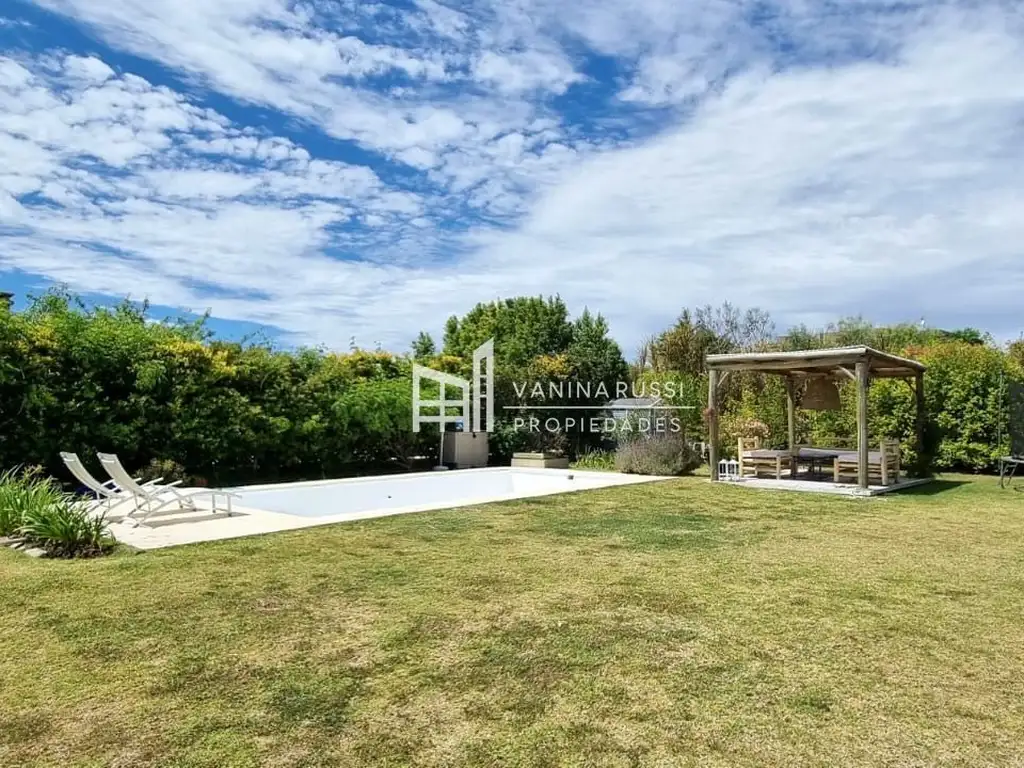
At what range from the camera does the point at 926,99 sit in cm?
1209

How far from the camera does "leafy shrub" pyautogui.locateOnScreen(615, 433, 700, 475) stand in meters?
16.7

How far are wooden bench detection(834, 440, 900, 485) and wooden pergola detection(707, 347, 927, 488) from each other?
348 mm

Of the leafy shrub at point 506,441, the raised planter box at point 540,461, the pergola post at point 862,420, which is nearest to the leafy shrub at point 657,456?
the raised planter box at point 540,461

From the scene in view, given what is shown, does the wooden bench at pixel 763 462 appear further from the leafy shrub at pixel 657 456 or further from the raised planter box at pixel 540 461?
the raised planter box at pixel 540 461

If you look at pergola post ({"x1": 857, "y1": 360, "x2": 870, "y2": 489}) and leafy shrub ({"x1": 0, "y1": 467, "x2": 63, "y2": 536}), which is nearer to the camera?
leafy shrub ({"x1": 0, "y1": 467, "x2": 63, "y2": 536})

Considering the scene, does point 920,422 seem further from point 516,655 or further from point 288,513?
point 516,655

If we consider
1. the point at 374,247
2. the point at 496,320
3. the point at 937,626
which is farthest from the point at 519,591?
the point at 496,320

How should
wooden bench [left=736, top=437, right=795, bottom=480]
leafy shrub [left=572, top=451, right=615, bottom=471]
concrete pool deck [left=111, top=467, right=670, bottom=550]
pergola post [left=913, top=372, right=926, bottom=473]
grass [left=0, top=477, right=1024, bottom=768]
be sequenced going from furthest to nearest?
1. leafy shrub [left=572, top=451, right=615, bottom=471]
2. pergola post [left=913, top=372, right=926, bottom=473]
3. wooden bench [left=736, top=437, right=795, bottom=480]
4. concrete pool deck [left=111, top=467, right=670, bottom=550]
5. grass [left=0, top=477, right=1024, bottom=768]

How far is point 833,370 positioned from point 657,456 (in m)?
4.34

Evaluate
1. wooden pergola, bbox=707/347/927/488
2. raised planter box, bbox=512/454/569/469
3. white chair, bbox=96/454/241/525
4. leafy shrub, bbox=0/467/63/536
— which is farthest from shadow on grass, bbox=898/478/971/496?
leafy shrub, bbox=0/467/63/536

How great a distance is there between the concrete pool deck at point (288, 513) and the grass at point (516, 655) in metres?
0.87

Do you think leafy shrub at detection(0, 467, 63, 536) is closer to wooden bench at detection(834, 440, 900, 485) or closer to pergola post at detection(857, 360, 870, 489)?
pergola post at detection(857, 360, 870, 489)

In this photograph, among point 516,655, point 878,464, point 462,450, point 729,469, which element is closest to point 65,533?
point 516,655

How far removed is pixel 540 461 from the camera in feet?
62.4
